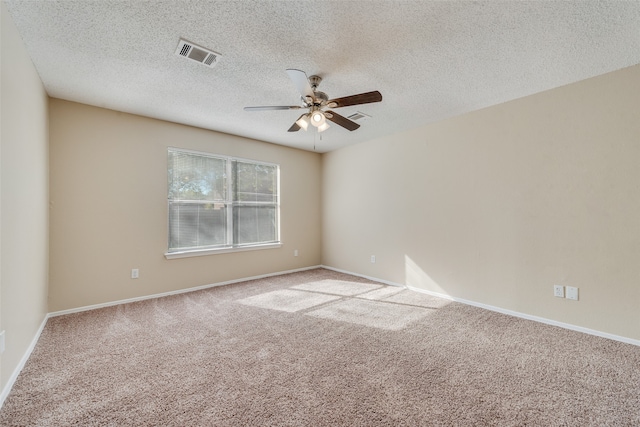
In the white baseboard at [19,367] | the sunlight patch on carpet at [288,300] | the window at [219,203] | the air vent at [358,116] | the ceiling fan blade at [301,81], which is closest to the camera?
the white baseboard at [19,367]

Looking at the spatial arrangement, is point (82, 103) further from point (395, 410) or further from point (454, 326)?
point (454, 326)

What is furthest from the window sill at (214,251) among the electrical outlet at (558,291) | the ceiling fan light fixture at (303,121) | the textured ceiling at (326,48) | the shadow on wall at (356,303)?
the electrical outlet at (558,291)

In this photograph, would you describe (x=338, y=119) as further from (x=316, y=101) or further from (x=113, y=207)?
(x=113, y=207)

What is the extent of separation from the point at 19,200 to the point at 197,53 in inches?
68.9

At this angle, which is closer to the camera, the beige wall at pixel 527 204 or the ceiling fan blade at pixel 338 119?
the beige wall at pixel 527 204

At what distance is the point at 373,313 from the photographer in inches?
124

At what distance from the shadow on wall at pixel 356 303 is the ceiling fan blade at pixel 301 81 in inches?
91.7

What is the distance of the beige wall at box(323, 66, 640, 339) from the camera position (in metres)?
2.45

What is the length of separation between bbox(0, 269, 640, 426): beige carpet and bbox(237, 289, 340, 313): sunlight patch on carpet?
0.46ft

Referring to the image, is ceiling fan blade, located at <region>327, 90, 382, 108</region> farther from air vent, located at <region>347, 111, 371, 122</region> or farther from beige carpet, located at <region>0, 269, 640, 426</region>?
beige carpet, located at <region>0, 269, 640, 426</region>

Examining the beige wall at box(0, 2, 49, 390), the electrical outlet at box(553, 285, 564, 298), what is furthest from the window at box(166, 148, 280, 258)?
the electrical outlet at box(553, 285, 564, 298)

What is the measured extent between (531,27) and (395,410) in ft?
8.95

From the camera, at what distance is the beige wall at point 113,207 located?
308 centimetres

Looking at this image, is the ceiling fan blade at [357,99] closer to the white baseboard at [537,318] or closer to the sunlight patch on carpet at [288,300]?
the sunlight patch on carpet at [288,300]
